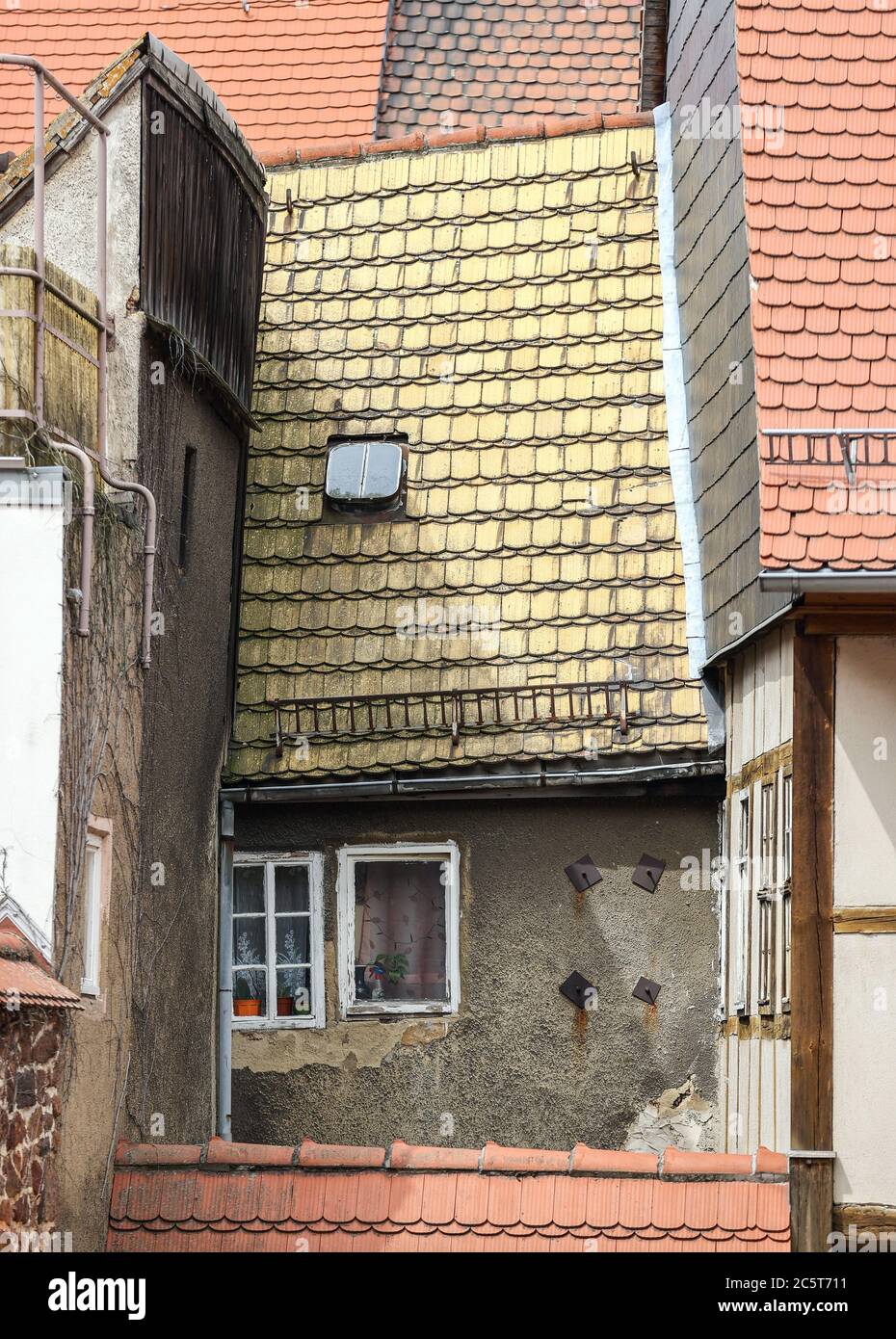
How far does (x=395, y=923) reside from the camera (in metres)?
11.2

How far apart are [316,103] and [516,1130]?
9.45 m

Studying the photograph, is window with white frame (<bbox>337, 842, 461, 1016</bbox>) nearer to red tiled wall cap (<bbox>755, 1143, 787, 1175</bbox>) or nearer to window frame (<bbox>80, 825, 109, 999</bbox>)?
window frame (<bbox>80, 825, 109, 999</bbox>)

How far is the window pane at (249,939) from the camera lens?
11336mm

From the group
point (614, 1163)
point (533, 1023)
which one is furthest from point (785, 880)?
point (533, 1023)

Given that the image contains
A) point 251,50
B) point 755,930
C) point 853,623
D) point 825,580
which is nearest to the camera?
point 825,580

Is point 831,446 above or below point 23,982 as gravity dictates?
above

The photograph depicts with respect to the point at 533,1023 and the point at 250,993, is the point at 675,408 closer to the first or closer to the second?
the point at 533,1023

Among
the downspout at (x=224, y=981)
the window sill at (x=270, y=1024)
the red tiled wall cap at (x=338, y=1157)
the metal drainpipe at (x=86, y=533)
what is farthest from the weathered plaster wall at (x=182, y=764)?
the metal drainpipe at (x=86, y=533)

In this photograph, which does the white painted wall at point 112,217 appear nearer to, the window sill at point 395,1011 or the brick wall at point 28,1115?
the brick wall at point 28,1115

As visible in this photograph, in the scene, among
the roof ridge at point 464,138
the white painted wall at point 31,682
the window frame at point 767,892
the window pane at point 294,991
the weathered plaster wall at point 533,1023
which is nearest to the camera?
the white painted wall at point 31,682

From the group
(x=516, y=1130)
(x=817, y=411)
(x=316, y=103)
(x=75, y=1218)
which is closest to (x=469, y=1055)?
(x=516, y=1130)

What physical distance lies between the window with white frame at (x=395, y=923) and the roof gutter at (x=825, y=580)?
3307mm

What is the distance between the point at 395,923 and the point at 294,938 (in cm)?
58

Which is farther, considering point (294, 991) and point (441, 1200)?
point (294, 991)
